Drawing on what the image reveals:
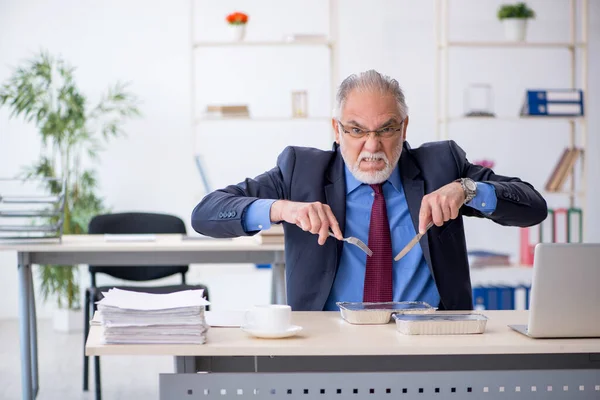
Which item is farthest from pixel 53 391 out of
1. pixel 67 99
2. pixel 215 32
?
pixel 215 32

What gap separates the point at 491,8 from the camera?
5.93m

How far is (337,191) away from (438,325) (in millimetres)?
694

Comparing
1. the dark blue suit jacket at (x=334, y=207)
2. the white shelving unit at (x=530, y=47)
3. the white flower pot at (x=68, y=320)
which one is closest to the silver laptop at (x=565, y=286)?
the dark blue suit jacket at (x=334, y=207)

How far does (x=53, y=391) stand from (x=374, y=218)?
2.23 m

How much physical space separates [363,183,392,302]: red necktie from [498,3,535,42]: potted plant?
3.36m

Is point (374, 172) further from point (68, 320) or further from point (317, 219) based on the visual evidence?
point (68, 320)

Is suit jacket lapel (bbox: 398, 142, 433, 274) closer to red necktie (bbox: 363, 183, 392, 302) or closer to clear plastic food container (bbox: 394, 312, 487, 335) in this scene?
red necktie (bbox: 363, 183, 392, 302)

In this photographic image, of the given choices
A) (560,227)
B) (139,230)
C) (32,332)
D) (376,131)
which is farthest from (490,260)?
(376,131)

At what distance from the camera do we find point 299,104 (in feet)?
17.2


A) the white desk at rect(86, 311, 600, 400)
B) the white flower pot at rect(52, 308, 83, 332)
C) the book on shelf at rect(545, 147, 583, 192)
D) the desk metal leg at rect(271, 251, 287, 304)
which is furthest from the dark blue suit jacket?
the white flower pot at rect(52, 308, 83, 332)

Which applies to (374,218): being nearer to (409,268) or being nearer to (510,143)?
(409,268)

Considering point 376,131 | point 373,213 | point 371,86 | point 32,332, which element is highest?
point 371,86

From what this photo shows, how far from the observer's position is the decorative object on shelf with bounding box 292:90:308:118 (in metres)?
5.24

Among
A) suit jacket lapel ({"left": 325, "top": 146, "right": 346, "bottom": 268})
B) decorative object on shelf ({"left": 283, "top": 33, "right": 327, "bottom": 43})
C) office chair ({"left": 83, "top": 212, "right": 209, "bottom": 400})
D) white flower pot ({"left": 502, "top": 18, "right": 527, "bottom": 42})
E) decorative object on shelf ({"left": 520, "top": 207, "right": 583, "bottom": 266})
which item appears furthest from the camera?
white flower pot ({"left": 502, "top": 18, "right": 527, "bottom": 42})
